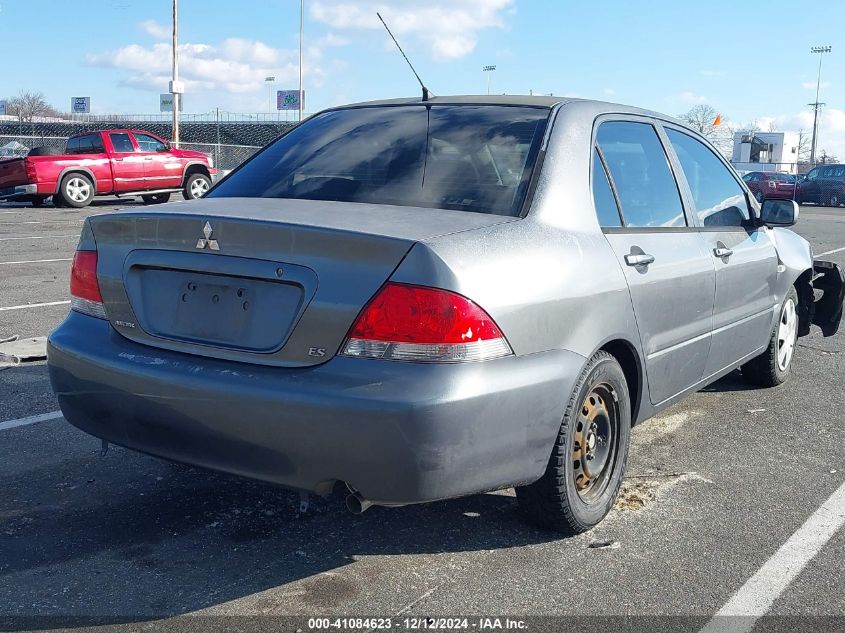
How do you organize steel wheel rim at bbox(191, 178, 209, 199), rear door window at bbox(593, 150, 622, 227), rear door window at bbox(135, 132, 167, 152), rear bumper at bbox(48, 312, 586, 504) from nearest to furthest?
rear bumper at bbox(48, 312, 586, 504), rear door window at bbox(593, 150, 622, 227), rear door window at bbox(135, 132, 167, 152), steel wheel rim at bbox(191, 178, 209, 199)

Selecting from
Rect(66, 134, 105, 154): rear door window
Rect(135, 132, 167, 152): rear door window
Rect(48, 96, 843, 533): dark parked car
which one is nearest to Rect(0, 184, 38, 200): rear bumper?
Rect(66, 134, 105, 154): rear door window

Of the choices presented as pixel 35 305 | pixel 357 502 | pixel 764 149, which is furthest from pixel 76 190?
pixel 764 149

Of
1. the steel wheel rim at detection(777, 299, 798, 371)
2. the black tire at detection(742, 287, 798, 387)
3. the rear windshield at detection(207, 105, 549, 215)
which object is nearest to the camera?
the rear windshield at detection(207, 105, 549, 215)

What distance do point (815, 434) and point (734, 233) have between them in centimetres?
118

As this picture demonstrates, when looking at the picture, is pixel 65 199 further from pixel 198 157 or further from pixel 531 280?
pixel 531 280

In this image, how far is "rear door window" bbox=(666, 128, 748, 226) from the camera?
459 cm

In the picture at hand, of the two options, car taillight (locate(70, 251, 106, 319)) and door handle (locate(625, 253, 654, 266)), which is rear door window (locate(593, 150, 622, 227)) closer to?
door handle (locate(625, 253, 654, 266))

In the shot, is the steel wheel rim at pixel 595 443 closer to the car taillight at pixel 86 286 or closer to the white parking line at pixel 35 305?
the car taillight at pixel 86 286

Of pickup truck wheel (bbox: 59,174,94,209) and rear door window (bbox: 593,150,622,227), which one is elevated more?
rear door window (bbox: 593,150,622,227)

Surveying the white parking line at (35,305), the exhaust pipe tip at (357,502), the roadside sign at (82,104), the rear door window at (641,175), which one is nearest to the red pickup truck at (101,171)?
the white parking line at (35,305)

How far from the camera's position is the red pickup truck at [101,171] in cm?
2012

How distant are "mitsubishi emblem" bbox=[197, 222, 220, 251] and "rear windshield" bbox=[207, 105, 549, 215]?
1.89ft

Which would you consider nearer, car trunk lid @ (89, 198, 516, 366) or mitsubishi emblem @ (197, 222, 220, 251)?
car trunk lid @ (89, 198, 516, 366)

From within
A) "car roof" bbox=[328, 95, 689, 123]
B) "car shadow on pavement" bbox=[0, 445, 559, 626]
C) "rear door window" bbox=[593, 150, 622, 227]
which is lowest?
"car shadow on pavement" bbox=[0, 445, 559, 626]
